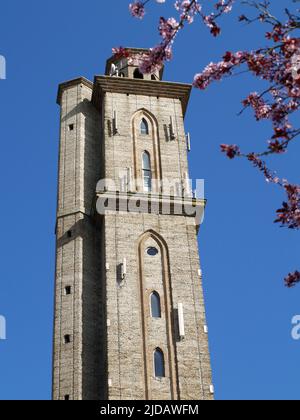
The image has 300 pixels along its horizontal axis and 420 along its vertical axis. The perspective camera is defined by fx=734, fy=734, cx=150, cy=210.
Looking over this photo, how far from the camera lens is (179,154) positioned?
38.4m

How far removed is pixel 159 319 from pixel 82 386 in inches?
169

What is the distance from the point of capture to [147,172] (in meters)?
37.4

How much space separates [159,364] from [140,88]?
16586 mm

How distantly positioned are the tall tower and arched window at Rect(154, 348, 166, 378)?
0.04 meters

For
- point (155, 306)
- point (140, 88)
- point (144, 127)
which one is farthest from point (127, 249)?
point (140, 88)

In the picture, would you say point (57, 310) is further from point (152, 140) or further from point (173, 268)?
point (152, 140)

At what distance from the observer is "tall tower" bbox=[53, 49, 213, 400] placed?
99.3ft

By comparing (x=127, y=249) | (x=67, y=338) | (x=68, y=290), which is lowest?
(x=67, y=338)

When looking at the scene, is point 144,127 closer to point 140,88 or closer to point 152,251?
point 140,88

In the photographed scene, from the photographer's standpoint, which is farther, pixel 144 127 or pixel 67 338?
pixel 144 127

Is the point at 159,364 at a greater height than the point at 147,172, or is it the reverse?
the point at 147,172

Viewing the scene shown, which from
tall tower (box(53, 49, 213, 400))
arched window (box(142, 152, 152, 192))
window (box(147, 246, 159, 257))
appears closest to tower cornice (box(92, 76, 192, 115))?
tall tower (box(53, 49, 213, 400))

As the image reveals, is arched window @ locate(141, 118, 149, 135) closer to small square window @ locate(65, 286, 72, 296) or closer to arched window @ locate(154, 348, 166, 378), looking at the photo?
small square window @ locate(65, 286, 72, 296)

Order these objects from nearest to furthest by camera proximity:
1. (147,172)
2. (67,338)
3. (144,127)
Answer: (67,338) < (147,172) < (144,127)
